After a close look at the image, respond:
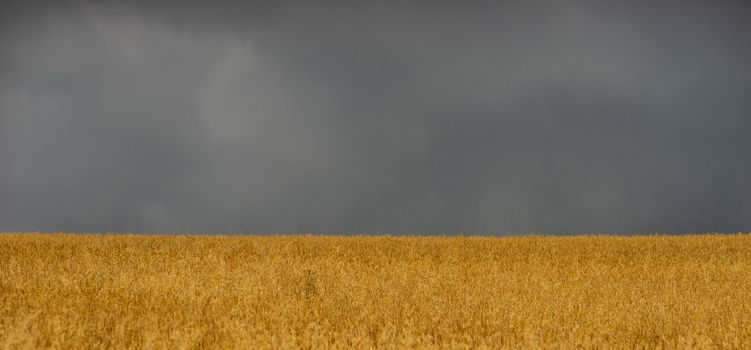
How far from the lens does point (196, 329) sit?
751 cm

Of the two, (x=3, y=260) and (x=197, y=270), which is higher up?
(x=3, y=260)

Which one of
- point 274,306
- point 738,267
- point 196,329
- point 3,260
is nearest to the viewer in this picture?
point 196,329

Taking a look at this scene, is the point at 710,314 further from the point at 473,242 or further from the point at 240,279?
the point at 473,242

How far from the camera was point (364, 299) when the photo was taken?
10.8 meters

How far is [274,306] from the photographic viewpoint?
30.8 feet

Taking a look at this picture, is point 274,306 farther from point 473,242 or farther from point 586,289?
point 473,242

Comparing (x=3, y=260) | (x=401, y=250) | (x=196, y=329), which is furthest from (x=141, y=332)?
(x=401, y=250)

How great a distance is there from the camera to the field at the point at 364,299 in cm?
756

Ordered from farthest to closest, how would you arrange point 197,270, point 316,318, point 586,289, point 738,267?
1. point 738,267
2. point 197,270
3. point 586,289
4. point 316,318

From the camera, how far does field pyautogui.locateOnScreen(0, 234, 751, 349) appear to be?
7.56 metres

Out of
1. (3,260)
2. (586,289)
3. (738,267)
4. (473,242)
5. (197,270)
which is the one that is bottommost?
(738,267)

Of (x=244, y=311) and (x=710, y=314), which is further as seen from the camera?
(x=710, y=314)

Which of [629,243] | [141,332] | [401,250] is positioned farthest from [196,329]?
[629,243]

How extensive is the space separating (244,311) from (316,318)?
1.02 m
